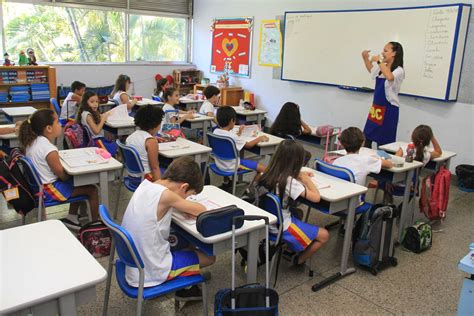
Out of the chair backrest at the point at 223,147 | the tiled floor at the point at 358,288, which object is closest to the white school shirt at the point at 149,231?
the tiled floor at the point at 358,288

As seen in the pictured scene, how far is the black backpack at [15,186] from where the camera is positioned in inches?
113

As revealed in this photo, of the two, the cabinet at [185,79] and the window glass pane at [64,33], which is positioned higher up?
the window glass pane at [64,33]

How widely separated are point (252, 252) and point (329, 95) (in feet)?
16.7

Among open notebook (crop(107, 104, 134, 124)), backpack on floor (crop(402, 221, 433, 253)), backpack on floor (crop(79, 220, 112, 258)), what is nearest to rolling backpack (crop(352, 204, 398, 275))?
backpack on floor (crop(402, 221, 433, 253))

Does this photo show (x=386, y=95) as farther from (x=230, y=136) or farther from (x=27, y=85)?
(x=27, y=85)

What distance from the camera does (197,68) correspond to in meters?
9.62

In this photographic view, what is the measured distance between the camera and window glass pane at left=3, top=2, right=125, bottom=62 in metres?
7.47

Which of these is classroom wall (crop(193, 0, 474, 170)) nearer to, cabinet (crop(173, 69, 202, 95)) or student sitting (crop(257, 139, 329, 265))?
cabinet (crop(173, 69, 202, 95))

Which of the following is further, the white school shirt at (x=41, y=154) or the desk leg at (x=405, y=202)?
the desk leg at (x=405, y=202)

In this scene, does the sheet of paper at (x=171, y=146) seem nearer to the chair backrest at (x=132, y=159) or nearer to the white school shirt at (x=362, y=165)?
the chair backrest at (x=132, y=159)

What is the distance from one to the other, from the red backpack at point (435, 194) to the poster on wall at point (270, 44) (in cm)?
433

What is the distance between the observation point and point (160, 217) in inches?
80.6

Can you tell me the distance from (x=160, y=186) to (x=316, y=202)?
1139 mm

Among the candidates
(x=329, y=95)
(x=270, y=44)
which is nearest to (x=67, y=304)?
(x=329, y=95)
